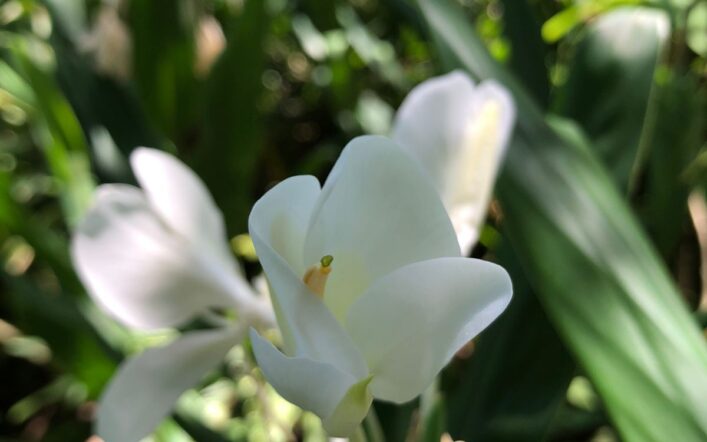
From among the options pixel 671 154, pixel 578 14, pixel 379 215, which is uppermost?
pixel 379 215

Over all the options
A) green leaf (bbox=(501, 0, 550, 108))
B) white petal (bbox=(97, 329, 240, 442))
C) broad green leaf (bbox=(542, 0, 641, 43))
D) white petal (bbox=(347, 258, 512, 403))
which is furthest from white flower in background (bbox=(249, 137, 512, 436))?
broad green leaf (bbox=(542, 0, 641, 43))

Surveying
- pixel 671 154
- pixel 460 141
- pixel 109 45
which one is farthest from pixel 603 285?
pixel 109 45

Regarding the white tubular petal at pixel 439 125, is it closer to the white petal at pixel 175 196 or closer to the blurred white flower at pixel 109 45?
the white petal at pixel 175 196

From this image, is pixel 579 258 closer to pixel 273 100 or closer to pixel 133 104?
pixel 133 104

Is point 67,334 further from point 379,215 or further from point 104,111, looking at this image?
point 379,215

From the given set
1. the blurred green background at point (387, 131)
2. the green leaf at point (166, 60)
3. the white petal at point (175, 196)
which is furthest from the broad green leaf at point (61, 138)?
the white petal at point (175, 196)

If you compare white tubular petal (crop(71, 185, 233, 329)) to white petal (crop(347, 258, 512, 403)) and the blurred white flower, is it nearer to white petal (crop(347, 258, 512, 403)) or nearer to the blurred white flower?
white petal (crop(347, 258, 512, 403))
